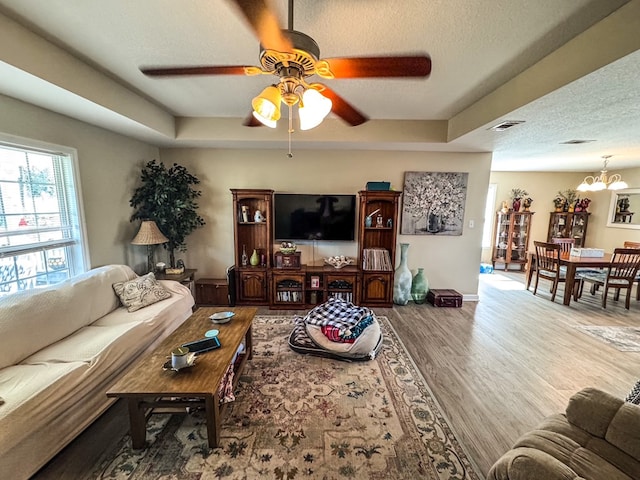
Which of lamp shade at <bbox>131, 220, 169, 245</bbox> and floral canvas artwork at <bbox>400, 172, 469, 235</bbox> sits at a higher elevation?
floral canvas artwork at <bbox>400, 172, 469, 235</bbox>

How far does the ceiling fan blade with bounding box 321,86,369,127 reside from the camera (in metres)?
1.79

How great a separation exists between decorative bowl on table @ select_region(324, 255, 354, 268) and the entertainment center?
9 cm

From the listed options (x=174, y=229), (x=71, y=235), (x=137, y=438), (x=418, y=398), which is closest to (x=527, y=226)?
(x=418, y=398)

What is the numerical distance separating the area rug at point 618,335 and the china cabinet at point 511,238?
3.21 m

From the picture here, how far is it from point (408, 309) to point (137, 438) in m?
3.41

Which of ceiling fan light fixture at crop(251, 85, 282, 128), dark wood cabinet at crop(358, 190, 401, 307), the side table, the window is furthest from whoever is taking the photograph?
dark wood cabinet at crop(358, 190, 401, 307)

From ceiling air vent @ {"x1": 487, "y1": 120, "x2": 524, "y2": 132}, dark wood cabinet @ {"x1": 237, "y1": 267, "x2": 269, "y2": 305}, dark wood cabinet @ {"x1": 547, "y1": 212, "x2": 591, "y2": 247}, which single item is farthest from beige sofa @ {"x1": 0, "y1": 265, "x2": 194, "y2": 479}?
dark wood cabinet @ {"x1": 547, "y1": 212, "x2": 591, "y2": 247}

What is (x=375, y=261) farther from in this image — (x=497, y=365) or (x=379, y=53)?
(x=379, y=53)

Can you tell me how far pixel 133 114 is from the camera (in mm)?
2777

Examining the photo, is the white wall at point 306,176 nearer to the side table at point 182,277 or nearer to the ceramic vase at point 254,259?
the ceramic vase at point 254,259

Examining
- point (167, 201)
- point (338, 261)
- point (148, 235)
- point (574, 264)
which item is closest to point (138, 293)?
point (148, 235)

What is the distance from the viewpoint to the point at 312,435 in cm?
183

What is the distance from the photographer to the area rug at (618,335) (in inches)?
121

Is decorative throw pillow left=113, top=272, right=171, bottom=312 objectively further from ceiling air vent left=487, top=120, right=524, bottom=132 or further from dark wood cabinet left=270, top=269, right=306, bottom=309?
ceiling air vent left=487, top=120, right=524, bottom=132
